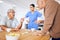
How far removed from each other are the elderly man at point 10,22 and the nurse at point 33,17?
0.62ft

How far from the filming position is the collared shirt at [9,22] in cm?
281

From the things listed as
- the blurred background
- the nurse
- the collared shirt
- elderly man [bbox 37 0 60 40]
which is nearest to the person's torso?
the collared shirt

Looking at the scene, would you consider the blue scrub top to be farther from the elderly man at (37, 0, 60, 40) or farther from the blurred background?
the elderly man at (37, 0, 60, 40)

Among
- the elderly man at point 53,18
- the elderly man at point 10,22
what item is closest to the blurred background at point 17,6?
the elderly man at point 10,22

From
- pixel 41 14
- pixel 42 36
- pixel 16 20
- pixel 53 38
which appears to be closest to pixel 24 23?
pixel 16 20

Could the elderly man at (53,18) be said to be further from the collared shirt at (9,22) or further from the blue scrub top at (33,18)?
the collared shirt at (9,22)

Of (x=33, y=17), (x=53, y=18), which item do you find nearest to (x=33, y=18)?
(x=33, y=17)

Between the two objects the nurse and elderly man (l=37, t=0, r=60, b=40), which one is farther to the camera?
the nurse

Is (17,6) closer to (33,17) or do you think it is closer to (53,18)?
(33,17)

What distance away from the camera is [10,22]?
2.84 meters

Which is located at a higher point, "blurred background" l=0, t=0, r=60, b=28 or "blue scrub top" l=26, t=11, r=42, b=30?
"blurred background" l=0, t=0, r=60, b=28

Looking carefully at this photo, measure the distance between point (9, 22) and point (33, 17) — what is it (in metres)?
0.42

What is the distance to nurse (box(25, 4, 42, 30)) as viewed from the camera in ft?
9.12

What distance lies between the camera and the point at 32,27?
2791 mm
